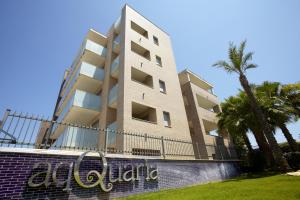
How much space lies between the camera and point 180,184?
34.1ft

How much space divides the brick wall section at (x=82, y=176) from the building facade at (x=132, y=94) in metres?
2.36

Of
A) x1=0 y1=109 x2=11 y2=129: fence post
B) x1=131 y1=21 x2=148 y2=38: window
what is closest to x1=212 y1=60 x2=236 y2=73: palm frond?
x1=131 y1=21 x2=148 y2=38: window

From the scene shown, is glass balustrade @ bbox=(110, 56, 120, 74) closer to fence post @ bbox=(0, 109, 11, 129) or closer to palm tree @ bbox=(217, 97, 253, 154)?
fence post @ bbox=(0, 109, 11, 129)

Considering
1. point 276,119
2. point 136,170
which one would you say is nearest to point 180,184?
point 136,170

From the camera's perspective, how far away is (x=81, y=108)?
15.4 meters

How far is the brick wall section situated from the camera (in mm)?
5363

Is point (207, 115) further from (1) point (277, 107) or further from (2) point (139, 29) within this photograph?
(2) point (139, 29)

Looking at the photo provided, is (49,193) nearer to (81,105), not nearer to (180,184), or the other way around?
(180,184)

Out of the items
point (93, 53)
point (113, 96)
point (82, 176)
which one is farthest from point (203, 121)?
point (82, 176)

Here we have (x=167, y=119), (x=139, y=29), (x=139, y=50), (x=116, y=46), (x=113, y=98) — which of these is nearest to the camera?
(x=113, y=98)

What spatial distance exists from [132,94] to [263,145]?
14581 mm

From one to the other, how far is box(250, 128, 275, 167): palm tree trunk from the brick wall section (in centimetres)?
965

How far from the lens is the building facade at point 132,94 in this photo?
13.8 metres

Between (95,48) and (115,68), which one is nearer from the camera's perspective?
(115,68)
